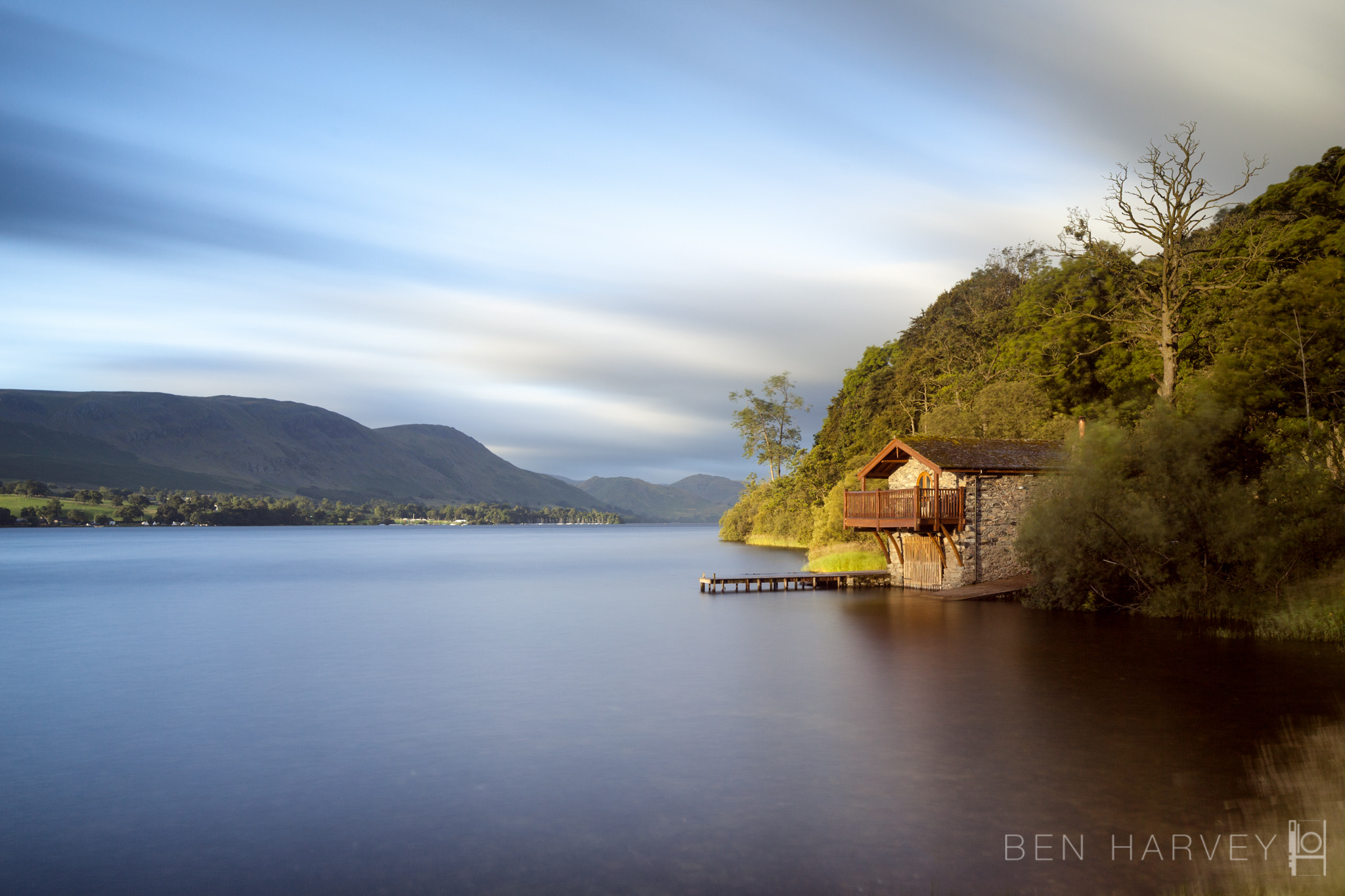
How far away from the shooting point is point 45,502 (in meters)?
155

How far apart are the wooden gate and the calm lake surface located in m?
3.83

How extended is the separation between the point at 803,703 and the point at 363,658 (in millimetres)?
12279

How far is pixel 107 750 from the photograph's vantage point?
13.9 meters

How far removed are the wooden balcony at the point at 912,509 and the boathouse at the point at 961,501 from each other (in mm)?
28

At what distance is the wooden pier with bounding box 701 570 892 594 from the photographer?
3803 cm

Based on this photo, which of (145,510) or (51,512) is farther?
(145,510)

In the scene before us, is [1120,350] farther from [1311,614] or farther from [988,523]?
[1311,614]

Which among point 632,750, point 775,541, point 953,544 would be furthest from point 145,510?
point 632,750

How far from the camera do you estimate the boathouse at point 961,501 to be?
3186cm

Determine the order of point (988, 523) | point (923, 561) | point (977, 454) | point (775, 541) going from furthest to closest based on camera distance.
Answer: point (775, 541) < point (923, 561) < point (988, 523) < point (977, 454)

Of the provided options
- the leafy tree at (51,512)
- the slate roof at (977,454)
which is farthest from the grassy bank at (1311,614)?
the leafy tree at (51,512)

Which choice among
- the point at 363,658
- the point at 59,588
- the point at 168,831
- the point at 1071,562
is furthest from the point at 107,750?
the point at 59,588

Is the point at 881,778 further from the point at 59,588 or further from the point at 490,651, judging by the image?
the point at 59,588

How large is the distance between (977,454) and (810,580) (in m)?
10.1
